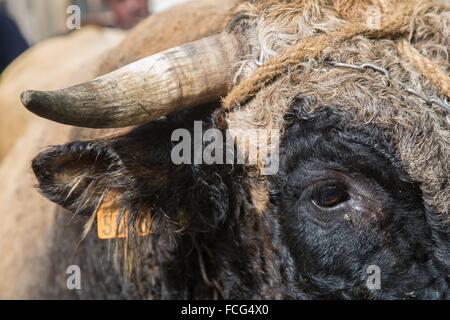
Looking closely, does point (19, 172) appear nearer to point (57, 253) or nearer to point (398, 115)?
point (57, 253)

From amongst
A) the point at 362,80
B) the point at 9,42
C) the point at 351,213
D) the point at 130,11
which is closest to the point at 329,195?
the point at 351,213

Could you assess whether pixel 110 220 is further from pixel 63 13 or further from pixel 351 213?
pixel 63 13

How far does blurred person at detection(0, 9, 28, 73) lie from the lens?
7391 millimetres

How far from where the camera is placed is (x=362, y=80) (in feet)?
9.05

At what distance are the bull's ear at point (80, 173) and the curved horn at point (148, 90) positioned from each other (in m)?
0.24

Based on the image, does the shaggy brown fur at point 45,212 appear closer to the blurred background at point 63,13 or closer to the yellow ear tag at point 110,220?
the yellow ear tag at point 110,220

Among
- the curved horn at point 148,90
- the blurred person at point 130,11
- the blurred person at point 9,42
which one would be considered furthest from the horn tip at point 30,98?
the blurred person at point 130,11

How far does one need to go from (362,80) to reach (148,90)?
2.83 ft

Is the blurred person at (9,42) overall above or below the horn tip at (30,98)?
above

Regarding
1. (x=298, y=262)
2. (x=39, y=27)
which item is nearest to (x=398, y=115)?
(x=298, y=262)

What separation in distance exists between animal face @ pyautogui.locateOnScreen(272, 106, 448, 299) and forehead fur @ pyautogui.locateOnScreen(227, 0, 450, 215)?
7cm

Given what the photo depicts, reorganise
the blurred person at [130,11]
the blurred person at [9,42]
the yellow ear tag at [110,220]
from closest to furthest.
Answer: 1. the yellow ear tag at [110,220]
2. the blurred person at [9,42]
3. the blurred person at [130,11]

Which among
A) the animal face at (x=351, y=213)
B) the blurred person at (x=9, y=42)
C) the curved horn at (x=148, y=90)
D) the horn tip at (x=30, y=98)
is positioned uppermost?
the blurred person at (x=9, y=42)

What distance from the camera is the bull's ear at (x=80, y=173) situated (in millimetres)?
2781
